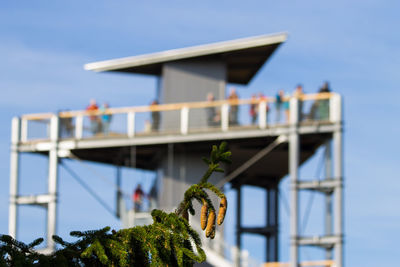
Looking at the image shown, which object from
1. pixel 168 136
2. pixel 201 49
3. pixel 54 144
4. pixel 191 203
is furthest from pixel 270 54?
pixel 191 203

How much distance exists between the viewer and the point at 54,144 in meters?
38.8

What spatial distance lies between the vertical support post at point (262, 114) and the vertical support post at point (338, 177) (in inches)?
95.8

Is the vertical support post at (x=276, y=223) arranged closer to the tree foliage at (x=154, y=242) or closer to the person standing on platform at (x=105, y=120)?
the person standing on platform at (x=105, y=120)

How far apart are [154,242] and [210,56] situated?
3115 cm

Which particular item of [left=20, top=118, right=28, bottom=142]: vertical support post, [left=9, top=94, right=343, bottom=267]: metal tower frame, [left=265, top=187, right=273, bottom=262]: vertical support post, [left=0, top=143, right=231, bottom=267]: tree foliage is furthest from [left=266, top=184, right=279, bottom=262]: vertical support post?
[left=0, top=143, right=231, bottom=267]: tree foliage

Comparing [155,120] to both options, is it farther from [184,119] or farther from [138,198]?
[138,198]

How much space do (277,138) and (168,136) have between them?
400 centimetres

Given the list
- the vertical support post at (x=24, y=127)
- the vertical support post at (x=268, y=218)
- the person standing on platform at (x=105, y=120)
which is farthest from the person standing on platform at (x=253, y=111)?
the vertical support post at (x=24, y=127)

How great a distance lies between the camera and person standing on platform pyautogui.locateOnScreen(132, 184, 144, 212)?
125 ft

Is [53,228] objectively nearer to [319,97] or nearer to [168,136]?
[168,136]

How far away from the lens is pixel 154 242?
8984 millimetres

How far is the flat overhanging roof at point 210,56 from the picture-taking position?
39.1m

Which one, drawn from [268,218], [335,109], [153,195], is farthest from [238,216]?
[335,109]

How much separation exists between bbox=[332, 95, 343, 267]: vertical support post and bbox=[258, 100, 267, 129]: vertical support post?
2434mm
